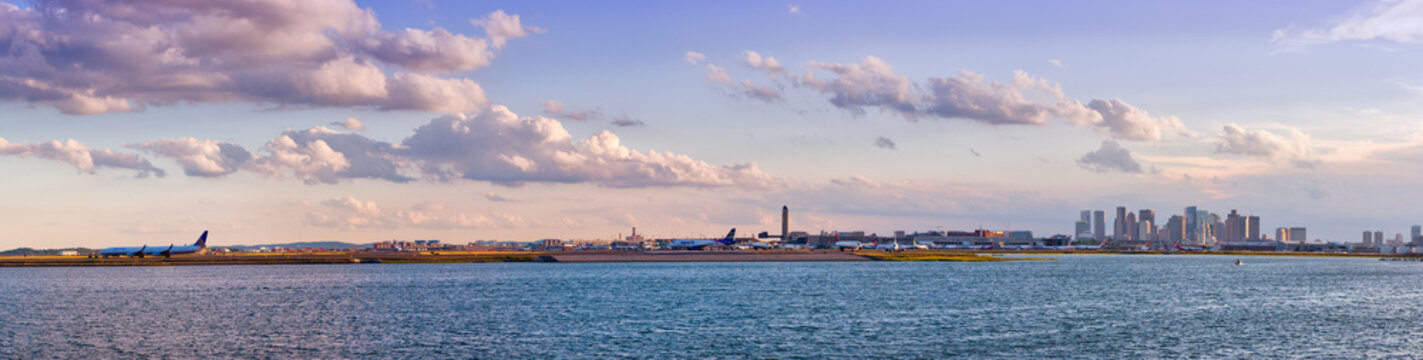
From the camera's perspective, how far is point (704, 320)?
8144 cm

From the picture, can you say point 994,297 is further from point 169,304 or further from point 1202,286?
point 169,304

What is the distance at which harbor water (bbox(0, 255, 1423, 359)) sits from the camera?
62406mm

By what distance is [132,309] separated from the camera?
92.8 m

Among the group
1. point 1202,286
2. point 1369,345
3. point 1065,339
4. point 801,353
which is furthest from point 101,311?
point 1202,286

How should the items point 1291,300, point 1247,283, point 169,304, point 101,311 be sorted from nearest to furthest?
1. point 101,311
2. point 169,304
3. point 1291,300
4. point 1247,283

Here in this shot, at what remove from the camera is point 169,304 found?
99.8 m

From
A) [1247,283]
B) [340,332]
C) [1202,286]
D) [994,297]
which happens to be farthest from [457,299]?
[1247,283]

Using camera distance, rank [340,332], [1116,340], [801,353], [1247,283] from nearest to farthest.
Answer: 1. [801,353]
2. [1116,340]
3. [340,332]
4. [1247,283]

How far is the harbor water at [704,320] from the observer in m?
62.4

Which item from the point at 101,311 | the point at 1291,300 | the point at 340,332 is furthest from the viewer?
the point at 1291,300

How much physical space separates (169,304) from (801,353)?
68602 millimetres

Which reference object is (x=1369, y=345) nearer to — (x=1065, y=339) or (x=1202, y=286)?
(x=1065, y=339)

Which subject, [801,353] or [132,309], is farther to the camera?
[132,309]

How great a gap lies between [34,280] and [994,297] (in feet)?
419
